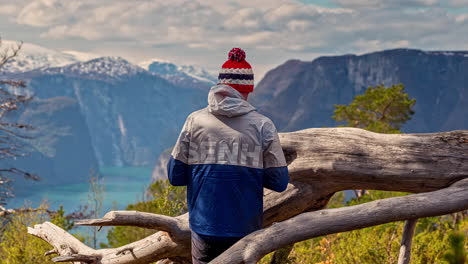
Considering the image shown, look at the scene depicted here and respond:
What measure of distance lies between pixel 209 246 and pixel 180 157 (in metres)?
0.76

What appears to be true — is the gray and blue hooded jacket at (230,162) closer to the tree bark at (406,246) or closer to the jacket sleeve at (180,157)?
the jacket sleeve at (180,157)

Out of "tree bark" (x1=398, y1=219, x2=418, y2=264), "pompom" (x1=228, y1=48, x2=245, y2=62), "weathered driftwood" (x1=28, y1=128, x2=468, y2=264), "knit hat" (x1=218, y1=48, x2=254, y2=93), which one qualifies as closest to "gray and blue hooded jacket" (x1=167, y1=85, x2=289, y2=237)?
"knit hat" (x1=218, y1=48, x2=254, y2=93)

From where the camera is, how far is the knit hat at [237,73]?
165 inches

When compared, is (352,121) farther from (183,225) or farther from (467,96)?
(467,96)

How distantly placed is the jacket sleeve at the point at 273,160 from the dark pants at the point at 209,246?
0.55 meters

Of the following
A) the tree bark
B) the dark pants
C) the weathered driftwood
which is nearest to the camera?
the dark pants

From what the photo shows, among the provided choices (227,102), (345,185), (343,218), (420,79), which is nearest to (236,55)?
(227,102)

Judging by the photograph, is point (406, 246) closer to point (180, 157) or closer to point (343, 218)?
point (343, 218)

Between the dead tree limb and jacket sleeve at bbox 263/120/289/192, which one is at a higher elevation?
jacket sleeve at bbox 263/120/289/192

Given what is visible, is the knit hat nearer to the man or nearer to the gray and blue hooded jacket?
the man

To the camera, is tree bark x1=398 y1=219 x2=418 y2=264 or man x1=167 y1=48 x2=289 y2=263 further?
tree bark x1=398 y1=219 x2=418 y2=264

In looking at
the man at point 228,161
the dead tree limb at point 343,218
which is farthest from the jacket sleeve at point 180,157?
the dead tree limb at point 343,218

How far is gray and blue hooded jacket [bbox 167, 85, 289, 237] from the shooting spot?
4074 mm

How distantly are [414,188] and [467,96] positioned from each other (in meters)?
177
